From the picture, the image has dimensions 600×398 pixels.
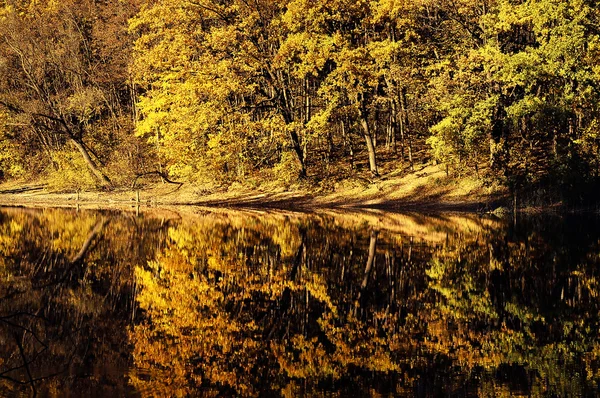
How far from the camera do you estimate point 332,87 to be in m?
44.5

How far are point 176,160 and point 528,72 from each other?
77.0ft

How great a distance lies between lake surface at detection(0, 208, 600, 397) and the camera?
9.86 meters

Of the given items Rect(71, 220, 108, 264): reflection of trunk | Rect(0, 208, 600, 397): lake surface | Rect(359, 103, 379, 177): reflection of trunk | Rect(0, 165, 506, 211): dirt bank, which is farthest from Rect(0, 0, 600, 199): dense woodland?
Rect(71, 220, 108, 264): reflection of trunk

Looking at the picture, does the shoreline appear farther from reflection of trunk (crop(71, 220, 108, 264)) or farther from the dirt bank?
reflection of trunk (crop(71, 220, 108, 264))

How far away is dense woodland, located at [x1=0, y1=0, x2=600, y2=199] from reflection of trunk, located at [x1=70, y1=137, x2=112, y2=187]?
14 cm

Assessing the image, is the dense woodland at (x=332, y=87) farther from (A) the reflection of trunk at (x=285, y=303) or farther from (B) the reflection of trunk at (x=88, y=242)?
(A) the reflection of trunk at (x=285, y=303)

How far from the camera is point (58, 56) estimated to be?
63594mm

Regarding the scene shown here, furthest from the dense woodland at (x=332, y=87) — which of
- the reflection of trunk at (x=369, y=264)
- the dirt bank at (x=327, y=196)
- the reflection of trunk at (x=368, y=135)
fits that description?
the reflection of trunk at (x=369, y=264)

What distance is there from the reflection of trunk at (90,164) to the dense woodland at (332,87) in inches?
5.4

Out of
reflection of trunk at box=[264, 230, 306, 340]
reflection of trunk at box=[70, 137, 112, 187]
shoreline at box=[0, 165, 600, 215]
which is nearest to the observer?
reflection of trunk at box=[264, 230, 306, 340]

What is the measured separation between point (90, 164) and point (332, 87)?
900 inches

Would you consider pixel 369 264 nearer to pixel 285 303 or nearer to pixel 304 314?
pixel 285 303

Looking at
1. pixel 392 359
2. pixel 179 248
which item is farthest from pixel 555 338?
pixel 179 248

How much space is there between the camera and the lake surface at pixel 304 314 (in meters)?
9.86
